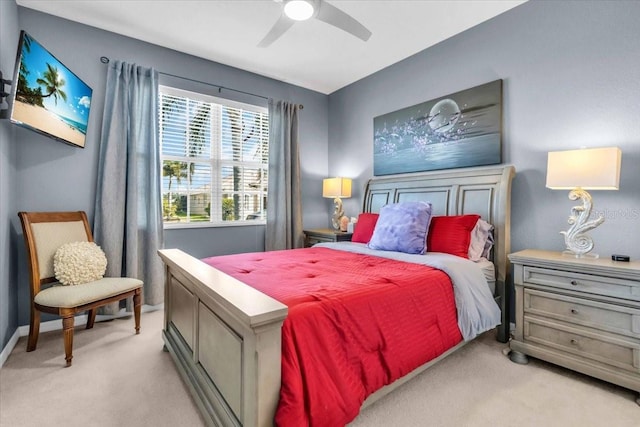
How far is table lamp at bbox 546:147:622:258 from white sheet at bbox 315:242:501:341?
686mm

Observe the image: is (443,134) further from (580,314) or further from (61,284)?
(61,284)

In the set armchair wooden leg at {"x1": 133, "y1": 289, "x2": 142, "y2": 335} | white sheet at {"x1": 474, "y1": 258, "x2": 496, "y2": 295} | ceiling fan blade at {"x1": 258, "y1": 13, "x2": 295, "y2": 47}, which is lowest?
armchair wooden leg at {"x1": 133, "y1": 289, "x2": 142, "y2": 335}

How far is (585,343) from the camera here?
1916 mm

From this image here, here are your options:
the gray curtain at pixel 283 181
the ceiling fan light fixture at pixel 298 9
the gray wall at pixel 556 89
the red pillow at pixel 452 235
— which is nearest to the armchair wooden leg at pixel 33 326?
the gray curtain at pixel 283 181

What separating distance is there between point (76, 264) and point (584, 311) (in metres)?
3.68

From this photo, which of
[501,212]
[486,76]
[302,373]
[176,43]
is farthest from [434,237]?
[176,43]

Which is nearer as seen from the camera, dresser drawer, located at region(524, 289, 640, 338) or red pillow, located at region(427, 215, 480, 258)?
dresser drawer, located at region(524, 289, 640, 338)

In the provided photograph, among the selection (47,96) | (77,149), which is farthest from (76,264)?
(47,96)

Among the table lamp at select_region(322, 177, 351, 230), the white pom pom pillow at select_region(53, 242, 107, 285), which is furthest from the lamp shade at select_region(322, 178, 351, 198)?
the white pom pom pillow at select_region(53, 242, 107, 285)

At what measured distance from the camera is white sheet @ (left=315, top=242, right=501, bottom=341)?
6.48 ft

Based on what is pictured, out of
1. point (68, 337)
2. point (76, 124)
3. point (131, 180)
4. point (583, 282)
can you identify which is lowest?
point (68, 337)

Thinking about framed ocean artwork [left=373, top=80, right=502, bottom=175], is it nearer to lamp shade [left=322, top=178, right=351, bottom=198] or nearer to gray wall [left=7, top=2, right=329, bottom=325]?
lamp shade [left=322, top=178, right=351, bottom=198]

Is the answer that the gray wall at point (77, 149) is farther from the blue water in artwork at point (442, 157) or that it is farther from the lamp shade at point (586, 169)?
the lamp shade at point (586, 169)

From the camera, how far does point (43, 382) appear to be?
1.91m
